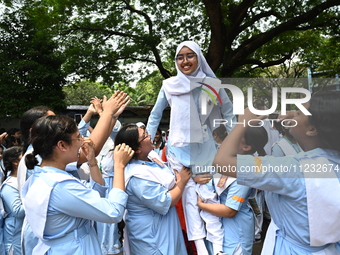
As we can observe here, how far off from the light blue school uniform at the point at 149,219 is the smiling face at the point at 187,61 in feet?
4.18

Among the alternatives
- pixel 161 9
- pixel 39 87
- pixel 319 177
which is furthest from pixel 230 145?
pixel 39 87

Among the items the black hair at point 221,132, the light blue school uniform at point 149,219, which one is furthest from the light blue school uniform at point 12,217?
the black hair at point 221,132

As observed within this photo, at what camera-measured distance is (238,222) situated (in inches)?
113

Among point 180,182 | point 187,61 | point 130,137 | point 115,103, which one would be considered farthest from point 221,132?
point 115,103

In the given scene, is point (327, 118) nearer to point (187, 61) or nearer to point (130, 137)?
point (130, 137)

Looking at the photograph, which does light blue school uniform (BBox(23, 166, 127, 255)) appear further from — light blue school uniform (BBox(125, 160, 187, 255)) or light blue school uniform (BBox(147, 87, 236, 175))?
light blue school uniform (BBox(147, 87, 236, 175))

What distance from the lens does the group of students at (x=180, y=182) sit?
169 centimetres

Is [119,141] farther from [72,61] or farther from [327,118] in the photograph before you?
[72,61]

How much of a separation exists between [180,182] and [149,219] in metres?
0.40

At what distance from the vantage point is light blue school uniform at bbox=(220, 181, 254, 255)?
2.79 meters

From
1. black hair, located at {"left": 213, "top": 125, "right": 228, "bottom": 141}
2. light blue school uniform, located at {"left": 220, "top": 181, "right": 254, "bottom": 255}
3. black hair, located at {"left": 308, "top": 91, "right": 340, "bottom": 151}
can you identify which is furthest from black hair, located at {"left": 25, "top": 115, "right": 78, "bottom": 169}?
black hair, located at {"left": 213, "top": 125, "right": 228, "bottom": 141}

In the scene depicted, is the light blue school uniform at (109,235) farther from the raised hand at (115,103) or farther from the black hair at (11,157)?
the raised hand at (115,103)

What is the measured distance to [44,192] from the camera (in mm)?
1782

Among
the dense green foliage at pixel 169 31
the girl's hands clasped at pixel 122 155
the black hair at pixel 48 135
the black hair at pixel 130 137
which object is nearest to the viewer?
the black hair at pixel 48 135
